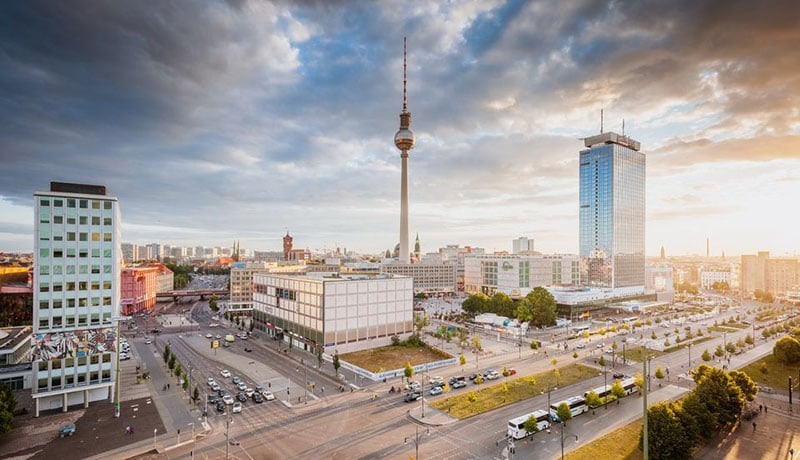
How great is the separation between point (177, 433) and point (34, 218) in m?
34.4

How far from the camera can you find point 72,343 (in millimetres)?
53562

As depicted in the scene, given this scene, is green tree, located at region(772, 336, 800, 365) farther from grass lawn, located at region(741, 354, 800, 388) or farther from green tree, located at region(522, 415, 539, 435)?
green tree, located at region(522, 415, 539, 435)

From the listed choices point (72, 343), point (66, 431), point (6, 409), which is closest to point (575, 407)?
point (66, 431)

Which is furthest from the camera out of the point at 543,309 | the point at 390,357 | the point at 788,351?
the point at 543,309

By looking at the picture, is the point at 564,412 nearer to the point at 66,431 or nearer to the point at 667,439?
the point at 667,439

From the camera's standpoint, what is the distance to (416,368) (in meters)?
70.0

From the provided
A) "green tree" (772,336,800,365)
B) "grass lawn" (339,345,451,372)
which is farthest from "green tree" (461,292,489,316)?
"green tree" (772,336,800,365)

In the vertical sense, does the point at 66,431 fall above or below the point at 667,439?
below

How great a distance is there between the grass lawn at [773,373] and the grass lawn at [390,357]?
5196 cm

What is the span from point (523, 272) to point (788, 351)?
108455 mm

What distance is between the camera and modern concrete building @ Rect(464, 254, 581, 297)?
7062 inches

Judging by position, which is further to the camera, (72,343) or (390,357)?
(390,357)

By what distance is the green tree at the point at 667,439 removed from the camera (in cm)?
3688

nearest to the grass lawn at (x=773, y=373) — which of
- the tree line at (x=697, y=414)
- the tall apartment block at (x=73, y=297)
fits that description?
the tree line at (x=697, y=414)
